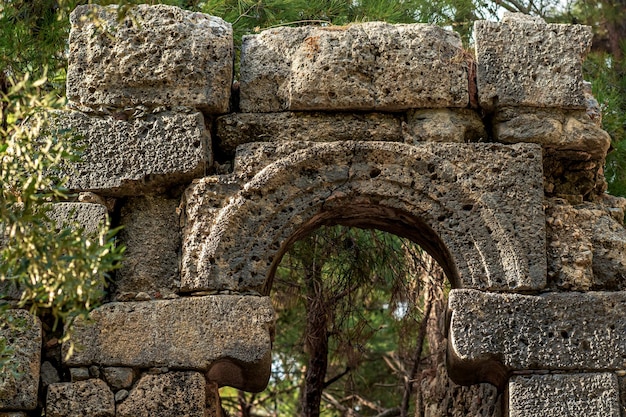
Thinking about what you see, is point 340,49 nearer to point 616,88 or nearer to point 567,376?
point 567,376

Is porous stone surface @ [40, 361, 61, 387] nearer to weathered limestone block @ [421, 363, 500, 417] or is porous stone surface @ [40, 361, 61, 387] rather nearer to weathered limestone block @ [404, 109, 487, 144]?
weathered limestone block @ [404, 109, 487, 144]

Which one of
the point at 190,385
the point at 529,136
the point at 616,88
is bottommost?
the point at 190,385

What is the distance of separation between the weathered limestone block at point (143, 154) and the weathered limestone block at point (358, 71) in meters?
0.38

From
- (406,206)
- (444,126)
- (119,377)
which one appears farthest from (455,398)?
(119,377)

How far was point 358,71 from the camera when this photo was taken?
5.84 metres

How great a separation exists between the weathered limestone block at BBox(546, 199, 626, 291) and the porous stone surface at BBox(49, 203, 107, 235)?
2.35m

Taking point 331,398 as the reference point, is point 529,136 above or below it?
above

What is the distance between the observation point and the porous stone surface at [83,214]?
564cm

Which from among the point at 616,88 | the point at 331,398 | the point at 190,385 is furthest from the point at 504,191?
the point at 331,398

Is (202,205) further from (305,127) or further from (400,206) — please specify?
(400,206)

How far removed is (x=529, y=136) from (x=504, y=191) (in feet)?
1.23

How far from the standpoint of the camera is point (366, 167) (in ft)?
18.7

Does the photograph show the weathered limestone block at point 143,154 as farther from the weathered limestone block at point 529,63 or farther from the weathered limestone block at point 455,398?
the weathered limestone block at point 455,398

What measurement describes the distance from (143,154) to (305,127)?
88 cm
